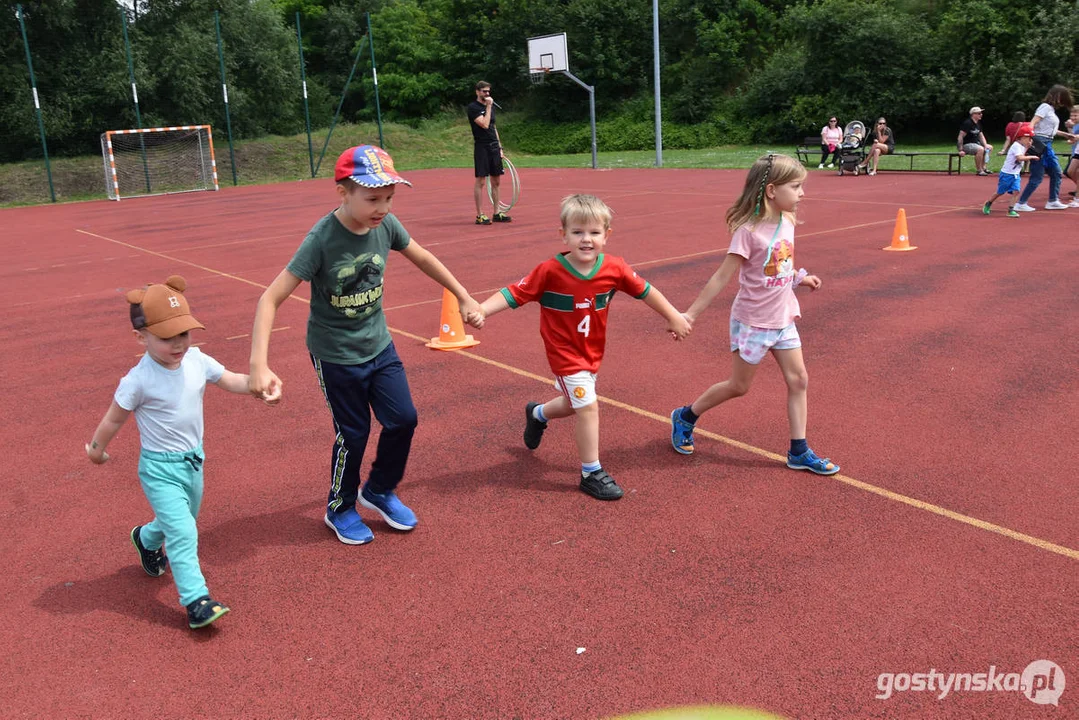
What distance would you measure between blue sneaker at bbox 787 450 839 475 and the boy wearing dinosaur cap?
2760 mm

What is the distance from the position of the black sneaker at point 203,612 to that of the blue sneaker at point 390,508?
99cm

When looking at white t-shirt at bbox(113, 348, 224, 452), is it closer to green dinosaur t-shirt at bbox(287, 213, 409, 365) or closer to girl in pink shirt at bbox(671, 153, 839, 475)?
green dinosaur t-shirt at bbox(287, 213, 409, 365)

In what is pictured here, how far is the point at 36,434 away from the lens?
5805 millimetres

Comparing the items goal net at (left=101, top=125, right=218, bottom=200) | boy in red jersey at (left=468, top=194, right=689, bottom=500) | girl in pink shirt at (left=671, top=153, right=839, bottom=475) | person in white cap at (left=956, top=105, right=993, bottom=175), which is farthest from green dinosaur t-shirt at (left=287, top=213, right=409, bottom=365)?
goal net at (left=101, top=125, right=218, bottom=200)

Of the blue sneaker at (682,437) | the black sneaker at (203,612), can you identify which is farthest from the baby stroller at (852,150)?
the black sneaker at (203,612)

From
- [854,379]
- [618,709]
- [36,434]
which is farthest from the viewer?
[854,379]

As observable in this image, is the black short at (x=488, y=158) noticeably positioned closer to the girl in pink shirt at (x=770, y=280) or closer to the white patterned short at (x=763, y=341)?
the girl in pink shirt at (x=770, y=280)

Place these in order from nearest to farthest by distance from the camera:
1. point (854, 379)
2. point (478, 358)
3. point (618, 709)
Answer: point (618, 709)
point (854, 379)
point (478, 358)

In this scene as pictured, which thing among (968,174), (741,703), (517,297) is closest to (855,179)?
(968,174)

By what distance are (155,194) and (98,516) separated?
2919cm

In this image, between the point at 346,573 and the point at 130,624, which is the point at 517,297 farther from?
the point at 130,624

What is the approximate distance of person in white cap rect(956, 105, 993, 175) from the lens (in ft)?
69.7


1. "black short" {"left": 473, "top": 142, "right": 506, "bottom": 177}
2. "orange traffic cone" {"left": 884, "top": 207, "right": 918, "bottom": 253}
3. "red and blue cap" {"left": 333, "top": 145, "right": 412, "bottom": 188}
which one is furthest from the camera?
"black short" {"left": 473, "top": 142, "right": 506, "bottom": 177}

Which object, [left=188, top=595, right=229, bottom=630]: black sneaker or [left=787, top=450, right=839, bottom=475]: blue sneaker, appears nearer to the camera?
[left=188, top=595, right=229, bottom=630]: black sneaker
